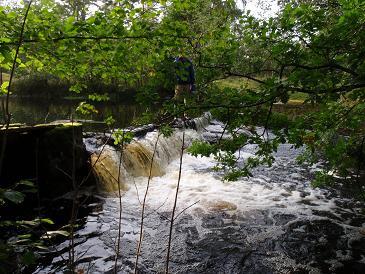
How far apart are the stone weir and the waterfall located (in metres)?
0.79

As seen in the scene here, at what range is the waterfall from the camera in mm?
8430

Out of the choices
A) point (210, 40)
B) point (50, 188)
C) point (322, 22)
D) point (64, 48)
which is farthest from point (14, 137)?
point (322, 22)

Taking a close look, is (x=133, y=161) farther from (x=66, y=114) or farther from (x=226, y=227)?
(x=66, y=114)

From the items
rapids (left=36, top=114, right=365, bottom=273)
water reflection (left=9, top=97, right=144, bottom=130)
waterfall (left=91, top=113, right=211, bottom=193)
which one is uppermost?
water reflection (left=9, top=97, right=144, bottom=130)

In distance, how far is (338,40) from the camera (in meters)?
2.80

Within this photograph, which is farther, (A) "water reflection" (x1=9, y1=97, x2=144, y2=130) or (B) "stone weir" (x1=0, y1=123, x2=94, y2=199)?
(A) "water reflection" (x1=9, y1=97, x2=144, y2=130)

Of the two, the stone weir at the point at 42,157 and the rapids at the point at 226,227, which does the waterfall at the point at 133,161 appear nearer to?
the rapids at the point at 226,227

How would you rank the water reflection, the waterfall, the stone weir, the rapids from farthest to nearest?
the water reflection
the waterfall
the stone weir
the rapids

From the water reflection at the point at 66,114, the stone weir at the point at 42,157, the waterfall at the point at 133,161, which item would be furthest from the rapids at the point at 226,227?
the water reflection at the point at 66,114

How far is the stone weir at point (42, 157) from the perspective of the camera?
7445mm

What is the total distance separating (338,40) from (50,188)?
6.90m

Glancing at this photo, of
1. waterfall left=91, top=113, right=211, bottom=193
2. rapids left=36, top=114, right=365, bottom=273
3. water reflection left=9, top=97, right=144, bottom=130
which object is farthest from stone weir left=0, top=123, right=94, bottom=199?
water reflection left=9, top=97, right=144, bottom=130

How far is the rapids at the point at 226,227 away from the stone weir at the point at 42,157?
99cm

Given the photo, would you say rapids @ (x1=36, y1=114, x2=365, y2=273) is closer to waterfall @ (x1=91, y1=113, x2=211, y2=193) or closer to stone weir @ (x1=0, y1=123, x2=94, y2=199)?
waterfall @ (x1=91, y1=113, x2=211, y2=193)
